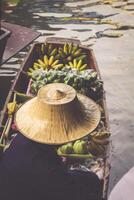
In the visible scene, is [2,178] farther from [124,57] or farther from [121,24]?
[121,24]

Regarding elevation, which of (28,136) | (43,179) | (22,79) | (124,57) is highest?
(28,136)

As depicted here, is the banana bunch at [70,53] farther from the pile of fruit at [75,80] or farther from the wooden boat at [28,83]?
the pile of fruit at [75,80]

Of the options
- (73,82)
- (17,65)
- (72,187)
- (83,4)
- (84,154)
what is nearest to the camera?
(72,187)

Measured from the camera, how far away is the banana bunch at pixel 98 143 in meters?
5.60

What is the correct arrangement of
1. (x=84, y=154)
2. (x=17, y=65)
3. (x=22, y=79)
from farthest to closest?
(x=17, y=65), (x=22, y=79), (x=84, y=154)

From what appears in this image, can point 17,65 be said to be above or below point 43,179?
below

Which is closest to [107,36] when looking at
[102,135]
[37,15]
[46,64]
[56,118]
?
[37,15]

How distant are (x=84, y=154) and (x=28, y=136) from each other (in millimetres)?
1608

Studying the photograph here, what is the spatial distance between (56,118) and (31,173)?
0.73m

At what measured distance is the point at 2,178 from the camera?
4035mm

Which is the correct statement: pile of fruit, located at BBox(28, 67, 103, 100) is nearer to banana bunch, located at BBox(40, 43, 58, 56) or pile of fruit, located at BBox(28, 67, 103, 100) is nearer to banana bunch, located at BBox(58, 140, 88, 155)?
banana bunch, located at BBox(58, 140, 88, 155)

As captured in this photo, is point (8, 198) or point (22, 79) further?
point (22, 79)

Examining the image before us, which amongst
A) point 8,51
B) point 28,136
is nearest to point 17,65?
point 8,51

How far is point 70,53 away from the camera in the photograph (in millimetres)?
8898
